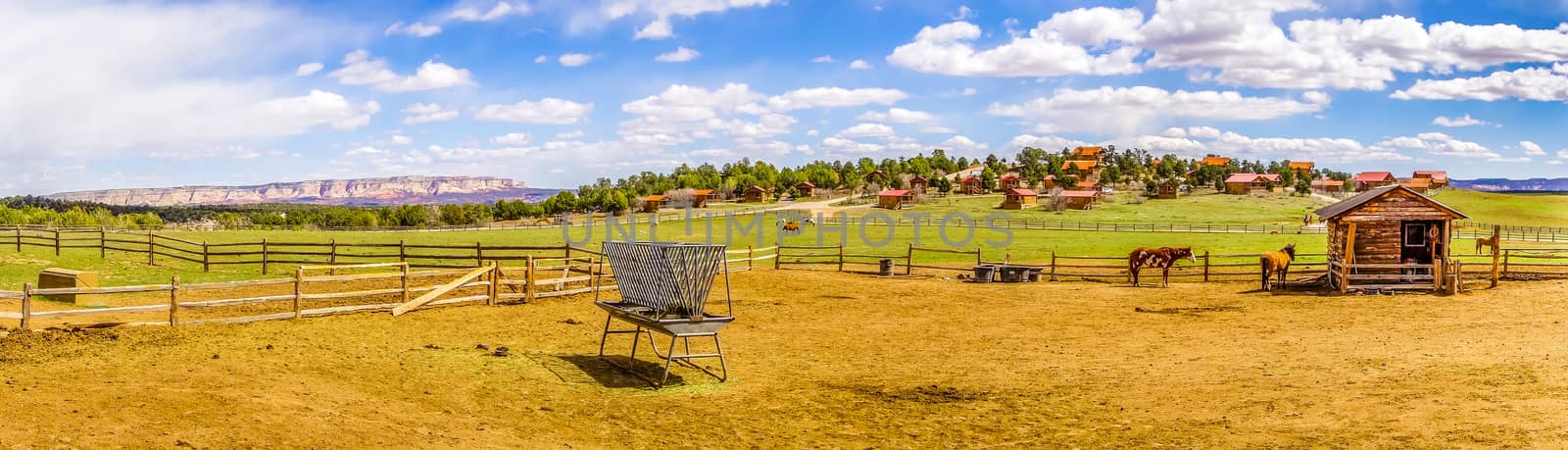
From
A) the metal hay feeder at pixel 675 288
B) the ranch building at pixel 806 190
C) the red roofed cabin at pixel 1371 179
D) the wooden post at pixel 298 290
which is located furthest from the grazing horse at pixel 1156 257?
the red roofed cabin at pixel 1371 179

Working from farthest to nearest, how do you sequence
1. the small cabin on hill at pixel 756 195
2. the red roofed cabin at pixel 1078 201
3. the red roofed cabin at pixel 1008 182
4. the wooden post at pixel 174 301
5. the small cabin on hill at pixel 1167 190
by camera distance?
the small cabin on hill at pixel 756 195 → the red roofed cabin at pixel 1008 182 → the small cabin on hill at pixel 1167 190 → the red roofed cabin at pixel 1078 201 → the wooden post at pixel 174 301

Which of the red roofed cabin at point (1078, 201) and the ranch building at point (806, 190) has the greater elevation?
the ranch building at point (806, 190)

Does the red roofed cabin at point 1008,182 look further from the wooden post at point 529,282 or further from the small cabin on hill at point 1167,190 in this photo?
the wooden post at point 529,282

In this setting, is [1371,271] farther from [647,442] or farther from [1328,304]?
[647,442]

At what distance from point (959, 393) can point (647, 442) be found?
390 centimetres

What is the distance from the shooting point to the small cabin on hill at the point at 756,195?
12756 cm

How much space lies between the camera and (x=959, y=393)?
423 inches

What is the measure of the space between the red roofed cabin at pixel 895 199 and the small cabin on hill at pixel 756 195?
25241mm

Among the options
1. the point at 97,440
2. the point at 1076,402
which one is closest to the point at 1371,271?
the point at 1076,402

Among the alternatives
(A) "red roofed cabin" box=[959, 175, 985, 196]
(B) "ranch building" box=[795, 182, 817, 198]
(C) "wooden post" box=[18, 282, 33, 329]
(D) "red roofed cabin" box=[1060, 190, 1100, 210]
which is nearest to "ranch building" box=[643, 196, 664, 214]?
(B) "ranch building" box=[795, 182, 817, 198]

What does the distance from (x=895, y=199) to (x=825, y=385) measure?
92.4 meters

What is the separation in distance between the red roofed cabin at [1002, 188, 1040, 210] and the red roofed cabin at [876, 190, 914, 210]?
35.8 ft

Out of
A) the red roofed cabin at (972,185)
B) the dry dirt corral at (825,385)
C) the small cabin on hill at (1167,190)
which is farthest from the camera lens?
the red roofed cabin at (972,185)

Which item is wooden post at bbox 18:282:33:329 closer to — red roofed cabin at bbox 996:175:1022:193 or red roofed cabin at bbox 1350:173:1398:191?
red roofed cabin at bbox 996:175:1022:193
